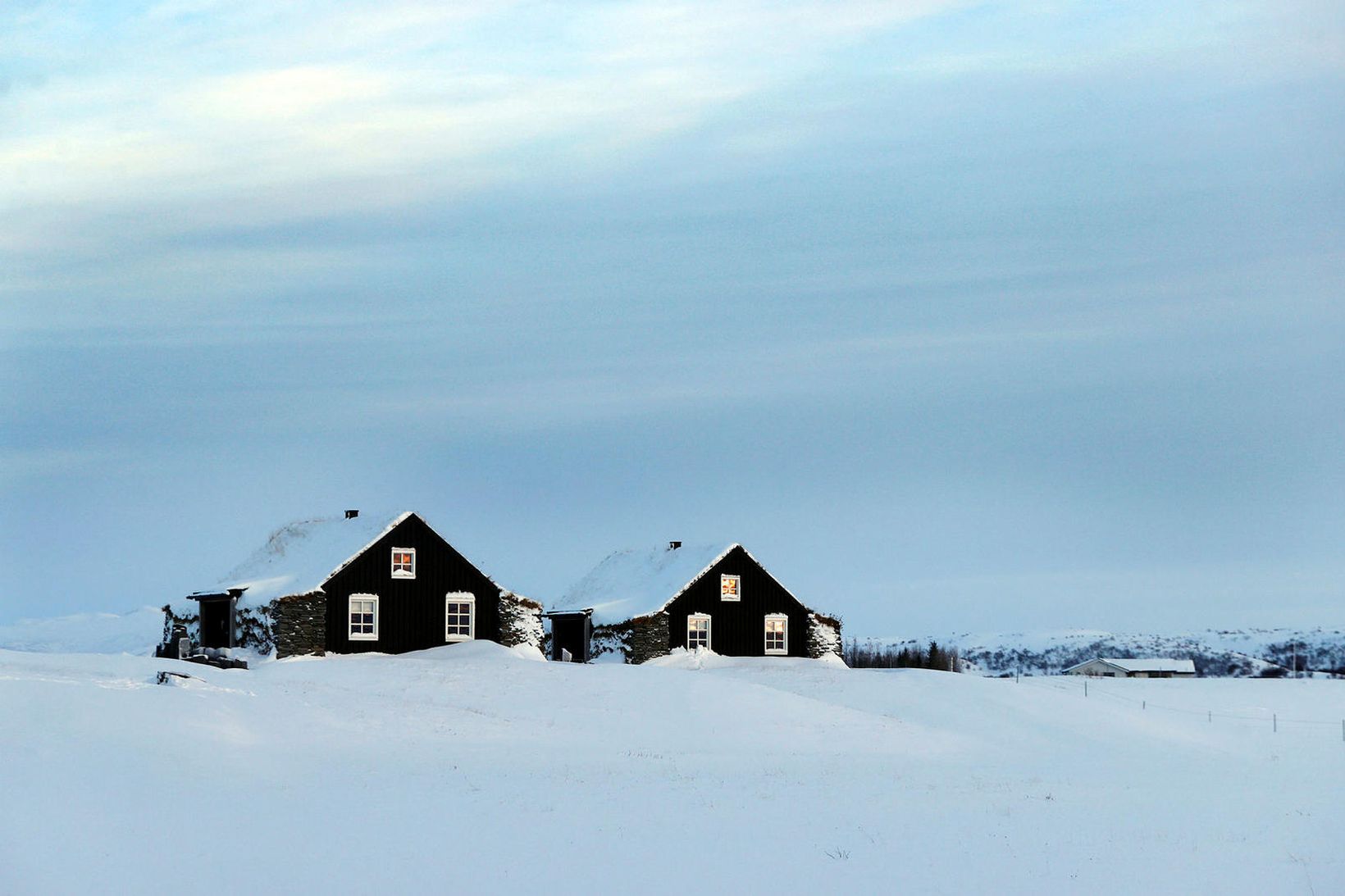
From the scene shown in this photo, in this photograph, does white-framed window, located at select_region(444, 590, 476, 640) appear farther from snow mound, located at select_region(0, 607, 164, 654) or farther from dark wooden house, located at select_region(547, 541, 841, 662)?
snow mound, located at select_region(0, 607, 164, 654)

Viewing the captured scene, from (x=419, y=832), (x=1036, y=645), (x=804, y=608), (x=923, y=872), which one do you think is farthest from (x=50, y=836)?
(x=1036, y=645)

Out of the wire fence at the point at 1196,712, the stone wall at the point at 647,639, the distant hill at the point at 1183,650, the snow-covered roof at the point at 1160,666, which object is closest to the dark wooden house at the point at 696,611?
the stone wall at the point at 647,639

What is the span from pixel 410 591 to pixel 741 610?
50.3 feet

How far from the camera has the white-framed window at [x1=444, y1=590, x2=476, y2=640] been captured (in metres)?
56.8

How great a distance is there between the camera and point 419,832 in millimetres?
22875

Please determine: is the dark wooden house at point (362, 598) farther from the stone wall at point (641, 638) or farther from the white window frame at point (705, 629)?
the white window frame at point (705, 629)

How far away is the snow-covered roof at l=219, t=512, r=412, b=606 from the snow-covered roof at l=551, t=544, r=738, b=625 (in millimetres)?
10984

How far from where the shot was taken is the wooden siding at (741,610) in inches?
2438

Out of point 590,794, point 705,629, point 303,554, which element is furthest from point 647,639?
point 590,794

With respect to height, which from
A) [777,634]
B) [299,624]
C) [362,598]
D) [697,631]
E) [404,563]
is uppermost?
[404,563]

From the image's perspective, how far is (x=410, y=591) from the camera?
184 ft

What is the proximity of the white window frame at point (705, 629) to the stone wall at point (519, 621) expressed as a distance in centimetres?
654

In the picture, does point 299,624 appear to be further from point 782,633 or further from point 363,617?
point 782,633

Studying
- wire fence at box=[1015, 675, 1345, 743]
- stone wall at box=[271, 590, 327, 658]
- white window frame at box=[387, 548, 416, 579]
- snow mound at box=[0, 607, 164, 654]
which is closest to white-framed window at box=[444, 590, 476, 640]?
white window frame at box=[387, 548, 416, 579]
